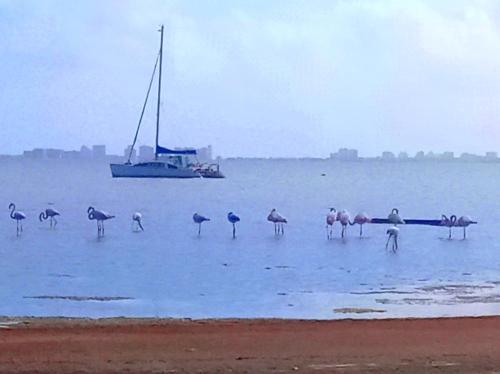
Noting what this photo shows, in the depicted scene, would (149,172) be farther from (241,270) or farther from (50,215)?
(241,270)

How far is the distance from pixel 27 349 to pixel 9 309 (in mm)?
7252

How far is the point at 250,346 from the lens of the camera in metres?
13.2

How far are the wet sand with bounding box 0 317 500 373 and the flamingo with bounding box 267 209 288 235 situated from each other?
2509cm

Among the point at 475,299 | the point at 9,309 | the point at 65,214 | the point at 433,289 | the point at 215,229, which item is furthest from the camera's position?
the point at 65,214

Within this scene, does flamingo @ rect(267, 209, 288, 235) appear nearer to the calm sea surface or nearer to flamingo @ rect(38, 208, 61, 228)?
the calm sea surface

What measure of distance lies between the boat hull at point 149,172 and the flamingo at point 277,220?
45260 mm

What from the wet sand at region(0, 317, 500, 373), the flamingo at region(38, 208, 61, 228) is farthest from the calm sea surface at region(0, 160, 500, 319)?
the wet sand at region(0, 317, 500, 373)

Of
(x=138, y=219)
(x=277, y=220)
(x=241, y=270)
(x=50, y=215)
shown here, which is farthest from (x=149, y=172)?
(x=241, y=270)

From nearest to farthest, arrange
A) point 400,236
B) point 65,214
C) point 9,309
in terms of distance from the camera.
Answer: point 9,309
point 400,236
point 65,214

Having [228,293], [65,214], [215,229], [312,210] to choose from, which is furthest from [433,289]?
[312,210]

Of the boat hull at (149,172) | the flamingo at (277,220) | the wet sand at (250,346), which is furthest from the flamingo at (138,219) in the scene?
the boat hull at (149,172)

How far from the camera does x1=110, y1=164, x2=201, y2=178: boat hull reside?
9044cm

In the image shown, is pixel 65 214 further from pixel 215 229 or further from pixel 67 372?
pixel 67 372

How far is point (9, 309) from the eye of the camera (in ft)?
64.6
